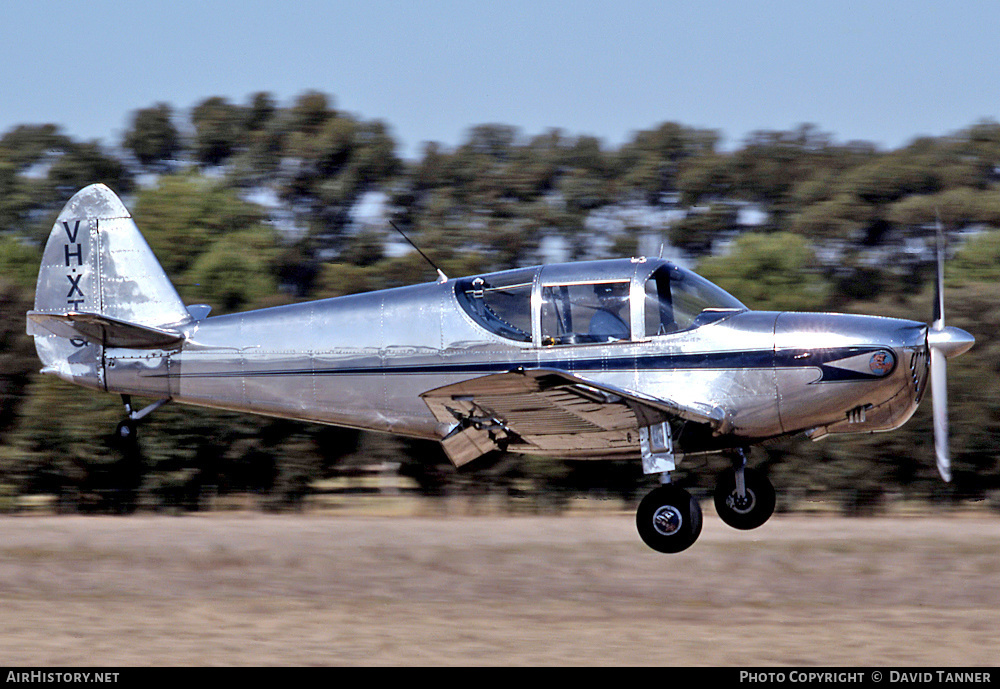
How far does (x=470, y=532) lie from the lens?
21.9 metres

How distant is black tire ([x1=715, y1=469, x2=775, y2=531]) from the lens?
32.7ft

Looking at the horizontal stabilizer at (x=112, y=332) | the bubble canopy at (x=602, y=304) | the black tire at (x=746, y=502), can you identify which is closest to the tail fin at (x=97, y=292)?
the horizontal stabilizer at (x=112, y=332)

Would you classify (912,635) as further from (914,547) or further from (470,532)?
(470,532)

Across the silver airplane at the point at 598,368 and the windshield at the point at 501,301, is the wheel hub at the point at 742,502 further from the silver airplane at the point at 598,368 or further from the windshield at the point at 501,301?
the windshield at the point at 501,301

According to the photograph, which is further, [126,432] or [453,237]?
[453,237]

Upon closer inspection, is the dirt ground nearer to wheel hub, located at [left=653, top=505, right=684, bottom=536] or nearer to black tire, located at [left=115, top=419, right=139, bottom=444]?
black tire, located at [left=115, top=419, right=139, bottom=444]

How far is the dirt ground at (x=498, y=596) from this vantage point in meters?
12.9

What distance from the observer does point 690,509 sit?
9.53m

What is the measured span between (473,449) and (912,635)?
708 cm

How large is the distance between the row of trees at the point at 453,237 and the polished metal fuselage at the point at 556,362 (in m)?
15.2

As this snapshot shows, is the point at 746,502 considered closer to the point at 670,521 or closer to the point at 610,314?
the point at 670,521

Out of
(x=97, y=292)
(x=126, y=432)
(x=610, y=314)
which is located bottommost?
(x=126, y=432)

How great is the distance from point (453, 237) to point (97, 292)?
20.1 m

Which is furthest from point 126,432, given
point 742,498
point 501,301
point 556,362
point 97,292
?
point 742,498
